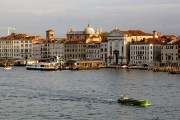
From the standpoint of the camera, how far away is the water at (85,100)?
18250 mm

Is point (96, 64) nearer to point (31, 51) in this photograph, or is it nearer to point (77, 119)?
point (31, 51)

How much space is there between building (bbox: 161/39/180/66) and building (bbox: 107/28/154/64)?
13.2ft

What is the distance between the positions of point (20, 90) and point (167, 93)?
6270 mm

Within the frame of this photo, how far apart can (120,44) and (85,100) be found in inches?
1148

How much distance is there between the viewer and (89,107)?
1995 centimetres

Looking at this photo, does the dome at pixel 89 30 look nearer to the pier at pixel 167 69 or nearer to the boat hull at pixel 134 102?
the pier at pixel 167 69

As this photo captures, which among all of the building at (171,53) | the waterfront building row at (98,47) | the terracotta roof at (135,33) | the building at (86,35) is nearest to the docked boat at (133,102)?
the building at (171,53)

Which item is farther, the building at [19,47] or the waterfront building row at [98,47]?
the building at [19,47]

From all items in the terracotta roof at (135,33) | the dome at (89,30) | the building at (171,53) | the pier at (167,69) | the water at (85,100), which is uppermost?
the dome at (89,30)

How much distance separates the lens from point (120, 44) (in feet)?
167

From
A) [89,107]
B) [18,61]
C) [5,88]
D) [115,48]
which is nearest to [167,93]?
[89,107]

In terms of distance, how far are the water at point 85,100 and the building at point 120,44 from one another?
19.9m

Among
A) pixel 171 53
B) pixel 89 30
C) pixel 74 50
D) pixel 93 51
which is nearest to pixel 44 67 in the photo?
pixel 93 51

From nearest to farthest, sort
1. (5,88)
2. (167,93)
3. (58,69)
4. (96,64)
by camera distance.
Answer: (167,93) → (5,88) → (58,69) → (96,64)
